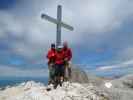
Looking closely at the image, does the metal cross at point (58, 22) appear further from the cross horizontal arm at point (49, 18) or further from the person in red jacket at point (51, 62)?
the person in red jacket at point (51, 62)

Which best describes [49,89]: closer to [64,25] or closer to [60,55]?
[60,55]

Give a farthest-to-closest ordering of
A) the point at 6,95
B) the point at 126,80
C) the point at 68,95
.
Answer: the point at 126,80 → the point at 6,95 → the point at 68,95

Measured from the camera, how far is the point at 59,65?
19.0 m

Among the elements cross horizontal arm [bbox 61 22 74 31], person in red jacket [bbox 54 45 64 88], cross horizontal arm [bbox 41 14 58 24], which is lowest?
person in red jacket [bbox 54 45 64 88]

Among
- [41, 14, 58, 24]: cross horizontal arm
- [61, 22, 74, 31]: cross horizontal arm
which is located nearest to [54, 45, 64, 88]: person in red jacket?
[41, 14, 58, 24]: cross horizontal arm

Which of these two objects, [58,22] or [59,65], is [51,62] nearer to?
[59,65]

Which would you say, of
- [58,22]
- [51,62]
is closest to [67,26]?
[58,22]

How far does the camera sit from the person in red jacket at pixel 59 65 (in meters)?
18.8

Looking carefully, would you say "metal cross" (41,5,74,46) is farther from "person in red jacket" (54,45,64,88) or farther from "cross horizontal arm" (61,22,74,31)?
"person in red jacket" (54,45,64,88)

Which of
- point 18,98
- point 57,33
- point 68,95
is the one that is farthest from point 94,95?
point 57,33

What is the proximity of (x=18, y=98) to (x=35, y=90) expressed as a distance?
1.16 m

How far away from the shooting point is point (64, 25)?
23.1 metres

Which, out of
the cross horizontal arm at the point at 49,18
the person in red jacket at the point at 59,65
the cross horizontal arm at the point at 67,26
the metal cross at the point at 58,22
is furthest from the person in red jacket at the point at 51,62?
the cross horizontal arm at the point at 67,26

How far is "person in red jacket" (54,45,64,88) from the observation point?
1881 centimetres
